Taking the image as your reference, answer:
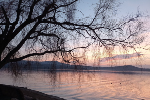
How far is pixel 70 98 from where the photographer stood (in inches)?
450

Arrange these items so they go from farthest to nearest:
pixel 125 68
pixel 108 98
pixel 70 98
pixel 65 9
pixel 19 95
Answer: pixel 108 98, pixel 70 98, pixel 65 9, pixel 125 68, pixel 19 95

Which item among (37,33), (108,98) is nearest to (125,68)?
(37,33)

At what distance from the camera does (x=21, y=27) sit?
4.76 m

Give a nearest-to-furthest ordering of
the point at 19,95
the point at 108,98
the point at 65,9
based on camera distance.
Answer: the point at 19,95, the point at 65,9, the point at 108,98

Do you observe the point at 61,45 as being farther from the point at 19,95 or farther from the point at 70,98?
the point at 70,98

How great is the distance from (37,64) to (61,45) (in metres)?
0.91

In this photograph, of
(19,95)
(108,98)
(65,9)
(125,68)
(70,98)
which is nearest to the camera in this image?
(19,95)

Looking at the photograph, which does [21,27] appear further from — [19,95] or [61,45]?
[19,95]

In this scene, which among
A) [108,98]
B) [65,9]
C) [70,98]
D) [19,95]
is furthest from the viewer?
[108,98]

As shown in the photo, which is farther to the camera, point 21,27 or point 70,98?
point 70,98

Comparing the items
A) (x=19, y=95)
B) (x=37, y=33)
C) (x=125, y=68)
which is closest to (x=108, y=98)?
(x=125, y=68)

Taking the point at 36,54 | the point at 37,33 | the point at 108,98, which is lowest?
the point at 108,98

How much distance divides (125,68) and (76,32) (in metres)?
1.84

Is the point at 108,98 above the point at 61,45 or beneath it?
beneath
